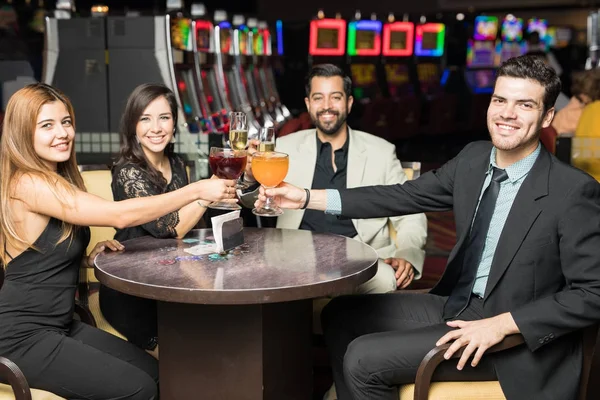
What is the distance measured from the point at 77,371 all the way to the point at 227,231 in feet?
2.03

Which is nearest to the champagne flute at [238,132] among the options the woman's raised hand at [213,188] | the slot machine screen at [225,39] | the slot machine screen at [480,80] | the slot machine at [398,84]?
the woman's raised hand at [213,188]

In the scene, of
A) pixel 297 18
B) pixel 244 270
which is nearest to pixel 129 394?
pixel 244 270

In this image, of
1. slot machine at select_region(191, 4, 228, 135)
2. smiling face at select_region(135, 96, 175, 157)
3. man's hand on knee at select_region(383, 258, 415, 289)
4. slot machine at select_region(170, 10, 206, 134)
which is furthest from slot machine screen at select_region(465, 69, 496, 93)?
smiling face at select_region(135, 96, 175, 157)

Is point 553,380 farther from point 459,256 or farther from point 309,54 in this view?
point 309,54

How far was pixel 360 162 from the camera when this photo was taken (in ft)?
11.6

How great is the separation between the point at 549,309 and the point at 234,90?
6.70 meters

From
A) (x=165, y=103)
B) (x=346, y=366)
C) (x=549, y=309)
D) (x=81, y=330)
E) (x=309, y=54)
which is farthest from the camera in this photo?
(x=309, y=54)

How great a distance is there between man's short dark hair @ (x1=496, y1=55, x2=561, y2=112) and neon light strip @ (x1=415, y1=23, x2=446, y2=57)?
11127mm

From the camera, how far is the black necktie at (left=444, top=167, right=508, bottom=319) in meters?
2.57

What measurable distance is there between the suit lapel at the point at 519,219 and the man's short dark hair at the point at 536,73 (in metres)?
0.22

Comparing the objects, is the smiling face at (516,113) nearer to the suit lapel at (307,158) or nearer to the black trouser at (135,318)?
the suit lapel at (307,158)

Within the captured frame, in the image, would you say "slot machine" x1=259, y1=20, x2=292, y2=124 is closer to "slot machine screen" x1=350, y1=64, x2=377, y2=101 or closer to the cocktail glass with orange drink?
"slot machine screen" x1=350, y1=64, x2=377, y2=101

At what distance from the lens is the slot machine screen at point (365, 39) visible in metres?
12.5

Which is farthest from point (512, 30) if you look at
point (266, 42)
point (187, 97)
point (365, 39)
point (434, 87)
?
point (187, 97)
